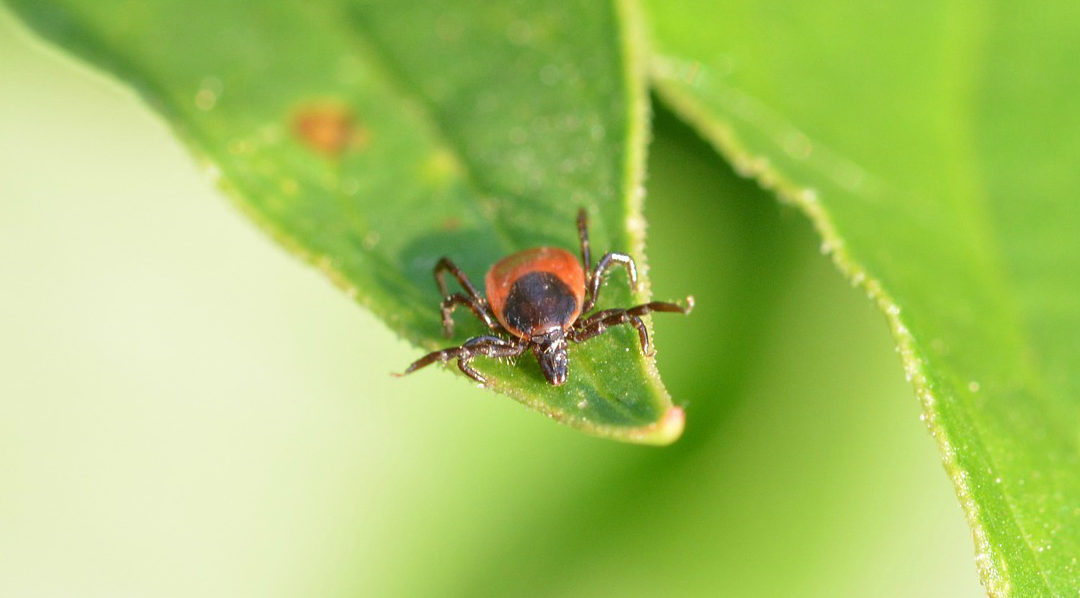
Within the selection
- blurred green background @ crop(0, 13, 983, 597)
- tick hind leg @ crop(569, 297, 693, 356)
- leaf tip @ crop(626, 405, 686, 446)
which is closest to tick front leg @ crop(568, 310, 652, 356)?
tick hind leg @ crop(569, 297, 693, 356)

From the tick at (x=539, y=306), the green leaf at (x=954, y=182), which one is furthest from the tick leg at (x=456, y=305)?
the green leaf at (x=954, y=182)

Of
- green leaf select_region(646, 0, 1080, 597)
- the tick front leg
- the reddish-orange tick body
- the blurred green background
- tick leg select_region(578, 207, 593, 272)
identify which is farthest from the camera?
the blurred green background

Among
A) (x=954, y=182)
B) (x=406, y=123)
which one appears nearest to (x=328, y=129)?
(x=406, y=123)

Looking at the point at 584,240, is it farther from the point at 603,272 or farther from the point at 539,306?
the point at 539,306

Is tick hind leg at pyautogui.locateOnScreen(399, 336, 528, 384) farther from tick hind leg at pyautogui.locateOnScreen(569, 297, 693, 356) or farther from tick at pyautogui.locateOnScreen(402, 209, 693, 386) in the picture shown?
tick hind leg at pyautogui.locateOnScreen(569, 297, 693, 356)

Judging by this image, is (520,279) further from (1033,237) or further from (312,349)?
(1033,237)

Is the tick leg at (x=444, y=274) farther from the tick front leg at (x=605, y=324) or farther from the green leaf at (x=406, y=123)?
the tick front leg at (x=605, y=324)

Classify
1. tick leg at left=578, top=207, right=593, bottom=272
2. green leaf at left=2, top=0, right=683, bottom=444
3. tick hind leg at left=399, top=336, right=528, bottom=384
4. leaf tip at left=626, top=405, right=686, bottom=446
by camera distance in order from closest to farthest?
leaf tip at left=626, top=405, right=686, bottom=446 < green leaf at left=2, top=0, right=683, bottom=444 < tick leg at left=578, top=207, right=593, bottom=272 < tick hind leg at left=399, top=336, right=528, bottom=384
